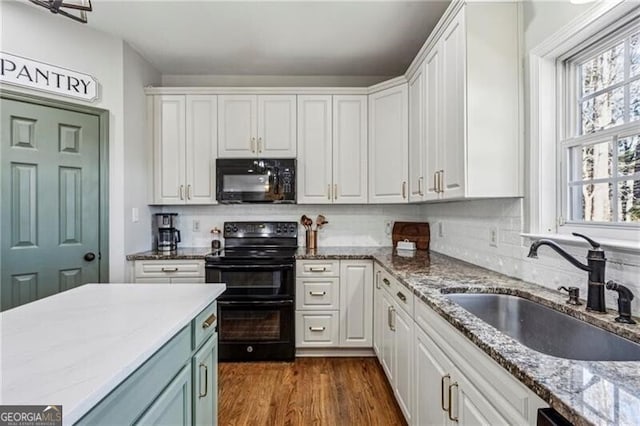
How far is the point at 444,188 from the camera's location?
2.16 meters

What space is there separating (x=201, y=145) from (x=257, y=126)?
564 millimetres

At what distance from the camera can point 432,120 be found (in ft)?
7.73

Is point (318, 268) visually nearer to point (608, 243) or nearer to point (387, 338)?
point (387, 338)

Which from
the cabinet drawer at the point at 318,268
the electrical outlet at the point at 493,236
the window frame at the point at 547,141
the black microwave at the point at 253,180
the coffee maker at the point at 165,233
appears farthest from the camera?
the coffee maker at the point at 165,233

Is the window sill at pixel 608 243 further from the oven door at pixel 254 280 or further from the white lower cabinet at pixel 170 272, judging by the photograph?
the white lower cabinet at pixel 170 272

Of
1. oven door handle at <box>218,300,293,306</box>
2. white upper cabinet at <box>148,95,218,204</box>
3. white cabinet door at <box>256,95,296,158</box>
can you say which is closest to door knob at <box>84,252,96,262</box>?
white upper cabinet at <box>148,95,218,204</box>

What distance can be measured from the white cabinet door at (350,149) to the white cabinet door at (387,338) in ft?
3.52

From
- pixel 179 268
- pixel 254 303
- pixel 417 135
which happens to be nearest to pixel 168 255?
pixel 179 268

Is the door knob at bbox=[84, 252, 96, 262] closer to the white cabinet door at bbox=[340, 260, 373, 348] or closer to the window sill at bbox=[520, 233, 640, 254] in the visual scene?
the white cabinet door at bbox=[340, 260, 373, 348]

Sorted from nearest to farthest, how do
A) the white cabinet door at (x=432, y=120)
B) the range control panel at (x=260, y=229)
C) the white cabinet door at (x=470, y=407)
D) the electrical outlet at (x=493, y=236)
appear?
1. the white cabinet door at (x=470, y=407)
2. the electrical outlet at (x=493, y=236)
3. the white cabinet door at (x=432, y=120)
4. the range control panel at (x=260, y=229)

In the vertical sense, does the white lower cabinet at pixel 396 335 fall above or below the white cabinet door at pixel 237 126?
below

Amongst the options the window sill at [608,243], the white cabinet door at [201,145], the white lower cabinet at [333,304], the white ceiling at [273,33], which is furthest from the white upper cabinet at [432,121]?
the white cabinet door at [201,145]

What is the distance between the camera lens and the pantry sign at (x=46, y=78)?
2.35 m

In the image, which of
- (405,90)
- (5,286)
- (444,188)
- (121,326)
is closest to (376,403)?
(444,188)
